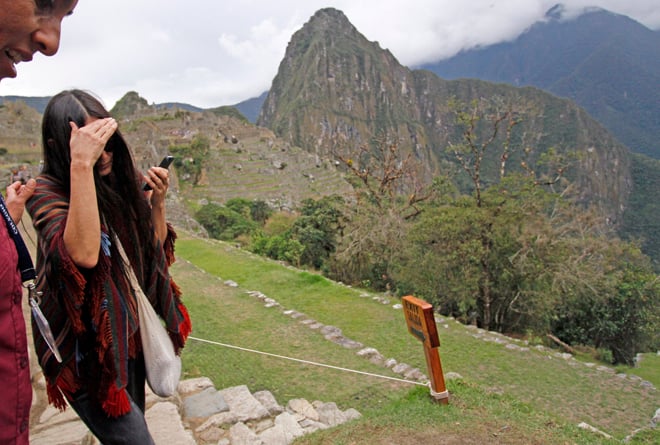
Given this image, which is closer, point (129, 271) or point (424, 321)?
point (129, 271)

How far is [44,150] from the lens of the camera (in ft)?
4.61

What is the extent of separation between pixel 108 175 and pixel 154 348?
634mm

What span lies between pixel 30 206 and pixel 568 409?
4.51m

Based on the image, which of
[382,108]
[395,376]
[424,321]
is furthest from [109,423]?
[382,108]

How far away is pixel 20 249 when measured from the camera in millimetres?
907

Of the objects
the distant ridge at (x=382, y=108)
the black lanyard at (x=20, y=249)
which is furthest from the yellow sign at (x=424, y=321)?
the distant ridge at (x=382, y=108)

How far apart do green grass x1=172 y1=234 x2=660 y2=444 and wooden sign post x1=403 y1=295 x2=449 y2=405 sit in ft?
0.31

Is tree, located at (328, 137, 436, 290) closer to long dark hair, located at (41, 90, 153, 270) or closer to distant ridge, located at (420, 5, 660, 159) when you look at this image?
long dark hair, located at (41, 90, 153, 270)

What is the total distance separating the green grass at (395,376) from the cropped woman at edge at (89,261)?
1487mm

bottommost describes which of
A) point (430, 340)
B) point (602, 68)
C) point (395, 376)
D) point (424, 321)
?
point (395, 376)

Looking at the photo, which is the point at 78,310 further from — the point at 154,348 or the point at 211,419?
the point at 211,419

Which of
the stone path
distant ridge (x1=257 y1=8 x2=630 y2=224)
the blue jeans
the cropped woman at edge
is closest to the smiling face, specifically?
the cropped woman at edge

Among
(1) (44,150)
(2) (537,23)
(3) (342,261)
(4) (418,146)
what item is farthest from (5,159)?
(2) (537,23)

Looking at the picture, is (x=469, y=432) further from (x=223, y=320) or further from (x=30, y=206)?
(x=223, y=320)
